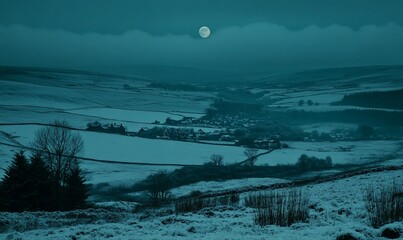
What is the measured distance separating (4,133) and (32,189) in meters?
48.8

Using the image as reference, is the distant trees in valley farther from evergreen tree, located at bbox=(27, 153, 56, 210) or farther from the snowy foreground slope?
the snowy foreground slope

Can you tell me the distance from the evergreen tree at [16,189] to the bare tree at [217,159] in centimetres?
3395

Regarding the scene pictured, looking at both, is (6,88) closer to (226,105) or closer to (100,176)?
(226,105)

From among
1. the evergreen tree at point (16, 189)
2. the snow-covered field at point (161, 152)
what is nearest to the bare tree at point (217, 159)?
the snow-covered field at point (161, 152)

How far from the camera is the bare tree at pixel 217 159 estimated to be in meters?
56.0

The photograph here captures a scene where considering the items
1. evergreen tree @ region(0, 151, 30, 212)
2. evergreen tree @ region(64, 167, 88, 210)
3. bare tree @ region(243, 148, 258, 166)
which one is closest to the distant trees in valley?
bare tree @ region(243, 148, 258, 166)

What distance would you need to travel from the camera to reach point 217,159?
189ft

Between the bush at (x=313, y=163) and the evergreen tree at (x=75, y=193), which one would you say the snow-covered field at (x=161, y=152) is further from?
the evergreen tree at (x=75, y=193)

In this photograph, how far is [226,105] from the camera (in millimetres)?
138500

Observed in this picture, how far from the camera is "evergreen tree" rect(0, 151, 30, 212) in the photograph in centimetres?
2341

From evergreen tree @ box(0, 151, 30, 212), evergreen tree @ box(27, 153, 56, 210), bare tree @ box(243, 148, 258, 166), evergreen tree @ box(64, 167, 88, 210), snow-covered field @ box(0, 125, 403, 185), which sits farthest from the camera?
bare tree @ box(243, 148, 258, 166)

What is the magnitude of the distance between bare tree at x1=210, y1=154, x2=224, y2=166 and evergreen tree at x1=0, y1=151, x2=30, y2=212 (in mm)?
33947

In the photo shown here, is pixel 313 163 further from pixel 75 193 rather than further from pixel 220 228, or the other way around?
pixel 220 228

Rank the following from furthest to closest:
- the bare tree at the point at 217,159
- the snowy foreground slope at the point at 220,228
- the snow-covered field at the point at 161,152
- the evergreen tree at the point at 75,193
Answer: the bare tree at the point at 217,159 < the snow-covered field at the point at 161,152 < the evergreen tree at the point at 75,193 < the snowy foreground slope at the point at 220,228
